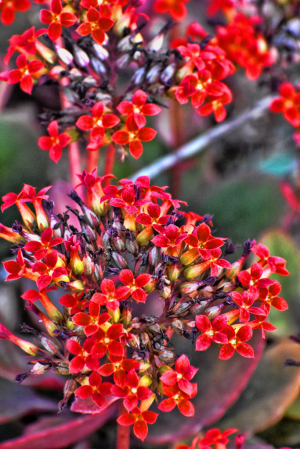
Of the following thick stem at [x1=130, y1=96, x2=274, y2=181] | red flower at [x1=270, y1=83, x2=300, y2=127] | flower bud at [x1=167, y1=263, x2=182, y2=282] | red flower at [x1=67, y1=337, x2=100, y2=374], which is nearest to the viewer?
red flower at [x1=67, y1=337, x2=100, y2=374]

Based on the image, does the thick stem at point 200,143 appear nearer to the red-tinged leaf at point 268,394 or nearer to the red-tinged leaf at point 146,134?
the red-tinged leaf at point 146,134

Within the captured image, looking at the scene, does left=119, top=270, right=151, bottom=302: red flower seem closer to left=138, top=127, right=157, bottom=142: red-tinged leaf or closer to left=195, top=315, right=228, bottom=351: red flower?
left=195, top=315, right=228, bottom=351: red flower

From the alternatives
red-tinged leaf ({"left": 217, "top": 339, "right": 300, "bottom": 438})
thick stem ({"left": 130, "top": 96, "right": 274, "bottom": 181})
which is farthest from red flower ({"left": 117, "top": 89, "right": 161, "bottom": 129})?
red-tinged leaf ({"left": 217, "top": 339, "right": 300, "bottom": 438})

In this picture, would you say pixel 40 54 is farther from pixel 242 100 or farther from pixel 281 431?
pixel 281 431

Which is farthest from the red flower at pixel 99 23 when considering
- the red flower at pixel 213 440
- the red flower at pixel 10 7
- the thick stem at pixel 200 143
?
the red flower at pixel 213 440

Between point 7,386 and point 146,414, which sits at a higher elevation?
point 146,414

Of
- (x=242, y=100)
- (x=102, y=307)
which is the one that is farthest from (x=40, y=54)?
(x=242, y=100)

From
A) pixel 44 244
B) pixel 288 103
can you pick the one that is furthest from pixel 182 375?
pixel 288 103
